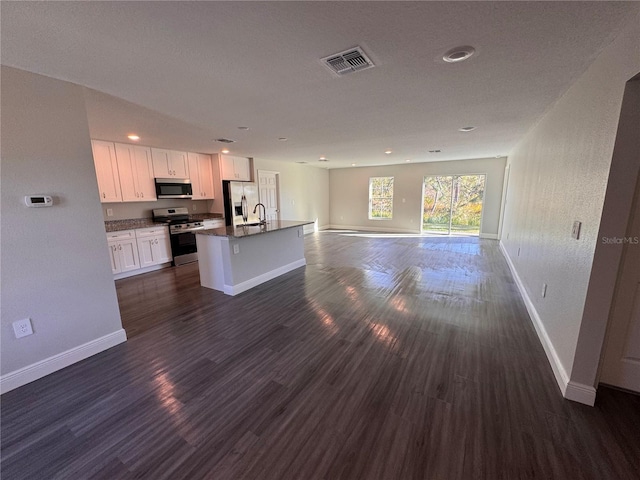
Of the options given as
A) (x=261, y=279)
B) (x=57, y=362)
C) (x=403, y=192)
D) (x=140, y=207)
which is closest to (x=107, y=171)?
(x=140, y=207)

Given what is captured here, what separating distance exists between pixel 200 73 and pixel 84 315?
2378 mm

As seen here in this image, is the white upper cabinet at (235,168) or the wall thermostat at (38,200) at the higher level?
the white upper cabinet at (235,168)

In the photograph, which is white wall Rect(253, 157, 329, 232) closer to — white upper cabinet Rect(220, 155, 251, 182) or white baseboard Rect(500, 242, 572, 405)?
white upper cabinet Rect(220, 155, 251, 182)

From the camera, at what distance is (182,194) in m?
5.58

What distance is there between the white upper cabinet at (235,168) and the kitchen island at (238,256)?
8.25 feet

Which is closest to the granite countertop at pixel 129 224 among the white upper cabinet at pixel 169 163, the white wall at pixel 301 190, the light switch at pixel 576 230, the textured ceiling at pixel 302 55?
the white upper cabinet at pixel 169 163

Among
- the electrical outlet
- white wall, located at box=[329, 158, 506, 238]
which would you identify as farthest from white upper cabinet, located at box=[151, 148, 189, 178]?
white wall, located at box=[329, 158, 506, 238]

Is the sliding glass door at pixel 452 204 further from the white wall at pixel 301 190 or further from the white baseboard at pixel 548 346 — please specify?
the white baseboard at pixel 548 346

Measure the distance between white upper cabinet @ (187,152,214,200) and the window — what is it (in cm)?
556

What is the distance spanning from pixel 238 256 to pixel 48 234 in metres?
2.03

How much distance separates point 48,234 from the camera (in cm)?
215

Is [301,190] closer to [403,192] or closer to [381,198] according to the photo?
[381,198]

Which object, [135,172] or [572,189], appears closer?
[572,189]

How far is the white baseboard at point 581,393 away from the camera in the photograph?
1770 mm
